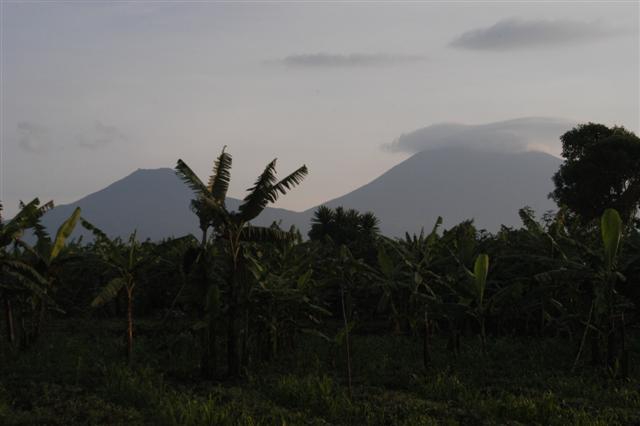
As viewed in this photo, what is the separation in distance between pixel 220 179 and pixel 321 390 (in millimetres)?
5922

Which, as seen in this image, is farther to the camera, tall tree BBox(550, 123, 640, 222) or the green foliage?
tall tree BBox(550, 123, 640, 222)

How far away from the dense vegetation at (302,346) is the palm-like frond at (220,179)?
0.12ft

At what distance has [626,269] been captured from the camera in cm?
1633

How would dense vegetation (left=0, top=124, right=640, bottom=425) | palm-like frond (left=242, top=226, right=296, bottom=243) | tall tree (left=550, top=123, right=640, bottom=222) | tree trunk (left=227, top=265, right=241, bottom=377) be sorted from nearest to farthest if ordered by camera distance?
dense vegetation (left=0, top=124, right=640, bottom=425) → palm-like frond (left=242, top=226, right=296, bottom=243) → tree trunk (left=227, top=265, right=241, bottom=377) → tall tree (left=550, top=123, right=640, bottom=222)

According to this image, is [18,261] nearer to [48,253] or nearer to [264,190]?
[48,253]

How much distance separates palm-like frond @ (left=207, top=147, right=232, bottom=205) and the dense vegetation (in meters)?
0.04

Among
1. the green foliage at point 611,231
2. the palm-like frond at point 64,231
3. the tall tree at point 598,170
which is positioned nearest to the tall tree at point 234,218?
the palm-like frond at point 64,231

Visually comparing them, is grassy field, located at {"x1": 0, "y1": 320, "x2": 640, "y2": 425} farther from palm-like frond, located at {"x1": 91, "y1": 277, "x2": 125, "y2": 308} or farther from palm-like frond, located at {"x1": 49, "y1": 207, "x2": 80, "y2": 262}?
palm-like frond, located at {"x1": 49, "y1": 207, "x2": 80, "y2": 262}

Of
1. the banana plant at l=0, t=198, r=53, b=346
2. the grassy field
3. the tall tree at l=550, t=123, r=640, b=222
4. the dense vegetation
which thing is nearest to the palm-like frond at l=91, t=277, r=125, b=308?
the dense vegetation

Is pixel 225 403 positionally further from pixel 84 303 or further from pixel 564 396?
pixel 84 303

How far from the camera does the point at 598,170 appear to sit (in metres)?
42.3

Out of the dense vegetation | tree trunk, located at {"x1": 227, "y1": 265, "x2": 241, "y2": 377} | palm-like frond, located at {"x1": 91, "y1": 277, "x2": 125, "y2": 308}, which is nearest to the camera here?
the dense vegetation

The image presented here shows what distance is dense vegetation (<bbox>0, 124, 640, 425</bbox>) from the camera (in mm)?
13164

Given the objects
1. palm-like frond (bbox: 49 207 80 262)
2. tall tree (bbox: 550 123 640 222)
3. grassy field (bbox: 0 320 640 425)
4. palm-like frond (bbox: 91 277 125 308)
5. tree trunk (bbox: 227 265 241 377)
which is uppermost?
tall tree (bbox: 550 123 640 222)
